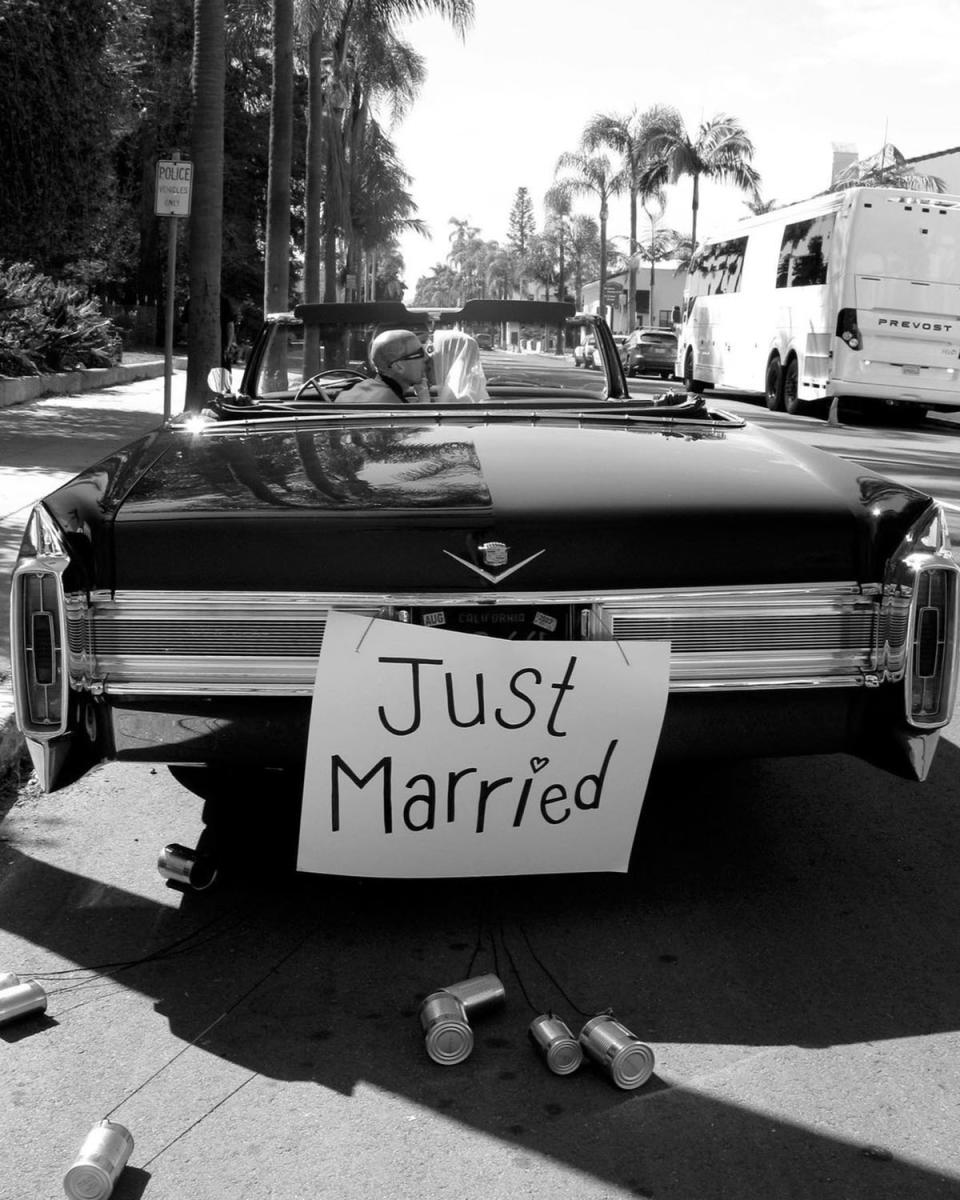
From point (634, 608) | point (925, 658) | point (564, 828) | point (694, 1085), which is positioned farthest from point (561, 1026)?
point (925, 658)

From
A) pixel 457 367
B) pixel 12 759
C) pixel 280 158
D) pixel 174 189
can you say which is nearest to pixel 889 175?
pixel 280 158

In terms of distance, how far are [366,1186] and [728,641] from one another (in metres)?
1.48

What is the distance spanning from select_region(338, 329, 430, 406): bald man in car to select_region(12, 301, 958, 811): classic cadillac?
5.29 ft

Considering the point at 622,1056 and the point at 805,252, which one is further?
the point at 805,252

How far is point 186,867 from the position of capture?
12.6 ft

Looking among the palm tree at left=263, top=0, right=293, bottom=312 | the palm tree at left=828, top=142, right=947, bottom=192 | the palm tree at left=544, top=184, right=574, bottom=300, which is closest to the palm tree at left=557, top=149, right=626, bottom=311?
the palm tree at left=544, top=184, right=574, bottom=300

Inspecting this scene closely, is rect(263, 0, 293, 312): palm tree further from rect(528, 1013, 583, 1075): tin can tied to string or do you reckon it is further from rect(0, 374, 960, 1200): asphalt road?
rect(528, 1013, 583, 1075): tin can tied to string

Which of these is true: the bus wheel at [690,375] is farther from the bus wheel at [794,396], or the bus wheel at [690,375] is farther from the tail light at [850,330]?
the tail light at [850,330]

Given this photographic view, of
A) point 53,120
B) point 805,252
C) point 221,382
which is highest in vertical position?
point 53,120

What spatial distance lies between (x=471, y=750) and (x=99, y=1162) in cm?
120

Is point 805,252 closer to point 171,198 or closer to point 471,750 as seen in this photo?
point 171,198

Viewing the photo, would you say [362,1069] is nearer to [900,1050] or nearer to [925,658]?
[900,1050]

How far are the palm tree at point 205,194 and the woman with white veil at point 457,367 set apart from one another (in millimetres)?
10898

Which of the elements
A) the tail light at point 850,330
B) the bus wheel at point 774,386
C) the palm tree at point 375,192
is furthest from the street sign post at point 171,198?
the palm tree at point 375,192
